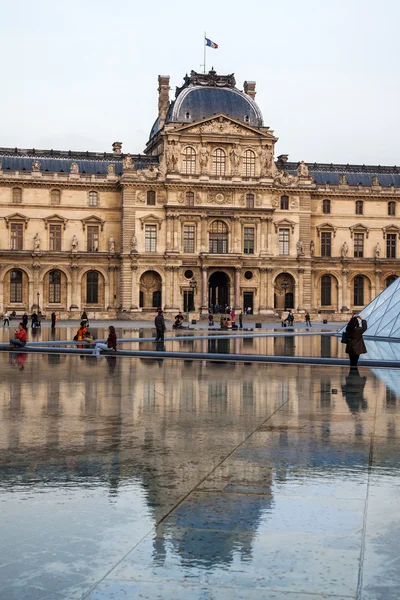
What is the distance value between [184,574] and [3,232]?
243ft

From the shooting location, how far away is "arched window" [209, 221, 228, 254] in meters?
78.5

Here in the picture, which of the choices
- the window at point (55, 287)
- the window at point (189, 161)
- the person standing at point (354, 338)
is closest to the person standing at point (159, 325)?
the person standing at point (354, 338)

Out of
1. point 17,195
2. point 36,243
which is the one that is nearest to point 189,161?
point 36,243

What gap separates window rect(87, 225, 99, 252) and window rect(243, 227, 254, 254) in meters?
14.2

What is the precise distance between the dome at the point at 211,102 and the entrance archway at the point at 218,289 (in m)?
15.0

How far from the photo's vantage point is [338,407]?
1564cm

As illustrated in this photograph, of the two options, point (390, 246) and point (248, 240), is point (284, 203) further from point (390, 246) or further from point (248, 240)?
point (390, 246)

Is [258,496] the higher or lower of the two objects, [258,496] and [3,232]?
the lower

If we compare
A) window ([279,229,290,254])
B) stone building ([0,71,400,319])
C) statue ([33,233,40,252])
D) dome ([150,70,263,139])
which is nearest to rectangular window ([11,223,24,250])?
stone building ([0,71,400,319])

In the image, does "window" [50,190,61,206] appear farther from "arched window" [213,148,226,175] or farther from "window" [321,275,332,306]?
"window" [321,275,332,306]

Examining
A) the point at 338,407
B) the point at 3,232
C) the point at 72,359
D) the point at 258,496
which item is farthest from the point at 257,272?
the point at 258,496

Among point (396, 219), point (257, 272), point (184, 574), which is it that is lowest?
point (184, 574)

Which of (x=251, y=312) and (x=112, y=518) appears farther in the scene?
(x=251, y=312)

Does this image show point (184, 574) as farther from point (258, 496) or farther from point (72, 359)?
point (72, 359)
